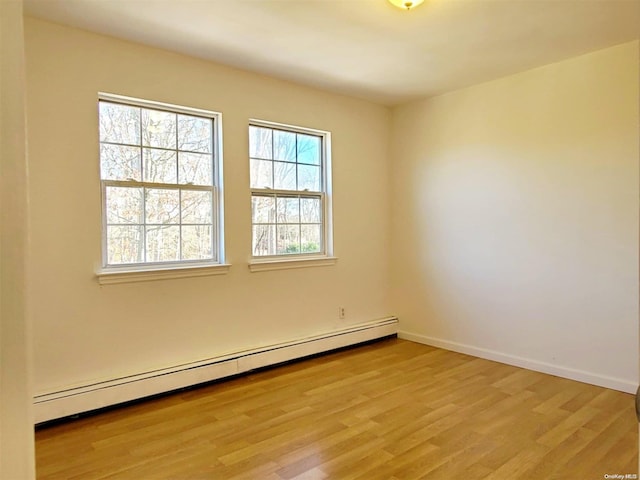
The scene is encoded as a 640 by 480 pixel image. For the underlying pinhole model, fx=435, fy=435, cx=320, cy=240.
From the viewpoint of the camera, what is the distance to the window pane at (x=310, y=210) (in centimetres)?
427

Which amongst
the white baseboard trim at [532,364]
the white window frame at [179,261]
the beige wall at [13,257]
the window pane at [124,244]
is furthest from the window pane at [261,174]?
the beige wall at [13,257]

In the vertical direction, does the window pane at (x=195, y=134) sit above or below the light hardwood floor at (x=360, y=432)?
above

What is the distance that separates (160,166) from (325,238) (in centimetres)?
177

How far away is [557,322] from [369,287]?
1839 mm

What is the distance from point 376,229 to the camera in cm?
480

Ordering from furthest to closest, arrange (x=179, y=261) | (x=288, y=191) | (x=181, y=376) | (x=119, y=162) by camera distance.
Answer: (x=288, y=191), (x=179, y=261), (x=181, y=376), (x=119, y=162)

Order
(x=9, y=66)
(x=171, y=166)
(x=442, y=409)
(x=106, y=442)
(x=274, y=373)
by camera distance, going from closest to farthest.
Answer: (x=9, y=66), (x=106, y=442), (x=442, y=409), (x=171, y=166), (x=274, y=373)

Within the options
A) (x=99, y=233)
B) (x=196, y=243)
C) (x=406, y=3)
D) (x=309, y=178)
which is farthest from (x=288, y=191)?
(x=406, y=3)

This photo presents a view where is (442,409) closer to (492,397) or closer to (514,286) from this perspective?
(492,397)

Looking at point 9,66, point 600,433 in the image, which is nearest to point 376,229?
point 600,433

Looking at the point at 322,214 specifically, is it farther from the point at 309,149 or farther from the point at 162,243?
the point at 162,243

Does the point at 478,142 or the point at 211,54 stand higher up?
the point at 211,54

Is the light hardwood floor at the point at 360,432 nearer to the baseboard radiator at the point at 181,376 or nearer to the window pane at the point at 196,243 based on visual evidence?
the baseboard radiator at the point at 181,376

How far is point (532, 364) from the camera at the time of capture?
3756 mm
